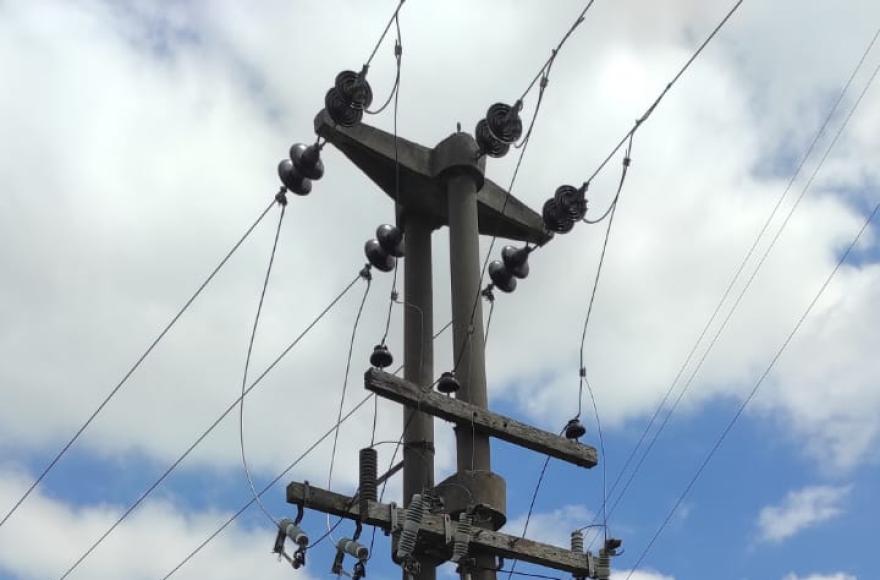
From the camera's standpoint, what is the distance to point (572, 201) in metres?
11.4

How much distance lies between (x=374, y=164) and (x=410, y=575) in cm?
405

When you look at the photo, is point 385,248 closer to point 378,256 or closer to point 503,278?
point 378,256

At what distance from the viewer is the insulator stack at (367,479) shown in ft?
29.9

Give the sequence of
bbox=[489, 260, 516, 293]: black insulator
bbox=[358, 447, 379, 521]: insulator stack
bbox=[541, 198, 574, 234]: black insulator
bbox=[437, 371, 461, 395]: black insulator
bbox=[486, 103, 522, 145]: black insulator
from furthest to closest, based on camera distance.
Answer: bbox=[489, 260, 516, 293]: black insulator < bbox=[541, 198, 574, 234]: black insulator < bbox=[486, 103, 522, 145]: black insulator < bbox=[437, 371, 461, 395]: black insulator < bbox=[358, 447, 379, 521]: insulator stack

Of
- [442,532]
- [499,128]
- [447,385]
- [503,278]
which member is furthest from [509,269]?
[442,532]

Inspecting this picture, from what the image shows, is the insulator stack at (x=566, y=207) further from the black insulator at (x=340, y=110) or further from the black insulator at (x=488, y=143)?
the black insulator at (x=340, y=110)

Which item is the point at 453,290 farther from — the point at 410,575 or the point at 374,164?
the point at 410,575

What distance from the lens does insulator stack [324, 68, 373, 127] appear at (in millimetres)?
10703

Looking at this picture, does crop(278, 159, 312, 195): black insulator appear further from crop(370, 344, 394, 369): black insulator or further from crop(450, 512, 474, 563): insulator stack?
crop(450, 512, 474, 563): insulator stack

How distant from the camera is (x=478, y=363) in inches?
408

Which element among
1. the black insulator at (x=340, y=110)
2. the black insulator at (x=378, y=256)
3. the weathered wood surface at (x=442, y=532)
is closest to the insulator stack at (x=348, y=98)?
the black insulator at (x=340, y=110)

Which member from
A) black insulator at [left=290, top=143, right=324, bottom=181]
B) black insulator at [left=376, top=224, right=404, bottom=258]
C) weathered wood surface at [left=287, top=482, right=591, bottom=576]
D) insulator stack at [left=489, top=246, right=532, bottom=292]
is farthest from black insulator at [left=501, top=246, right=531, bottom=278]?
weathered wood surface at [left=287, top=482, right=591, bottom=576]

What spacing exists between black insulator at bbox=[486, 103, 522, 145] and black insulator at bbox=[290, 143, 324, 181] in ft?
5.40

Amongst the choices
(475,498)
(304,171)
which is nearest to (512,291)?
(304,171)
